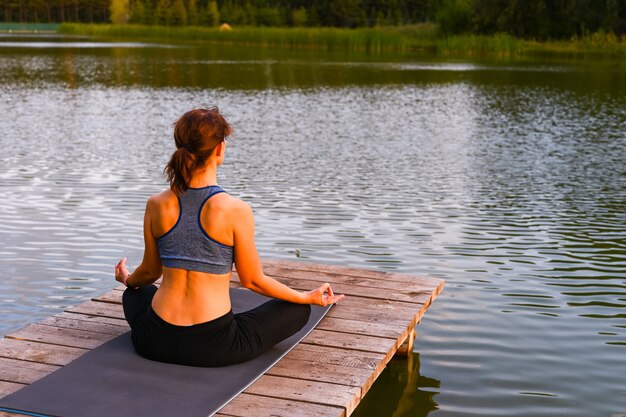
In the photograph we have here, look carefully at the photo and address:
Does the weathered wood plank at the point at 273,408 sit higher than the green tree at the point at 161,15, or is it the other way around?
the green tree at the point at 161,15

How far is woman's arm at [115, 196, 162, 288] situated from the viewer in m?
3.87

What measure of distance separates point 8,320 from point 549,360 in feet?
11.5

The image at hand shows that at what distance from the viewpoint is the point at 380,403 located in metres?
4.80

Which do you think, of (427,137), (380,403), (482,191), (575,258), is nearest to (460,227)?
(575,258)

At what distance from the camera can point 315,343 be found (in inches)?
171

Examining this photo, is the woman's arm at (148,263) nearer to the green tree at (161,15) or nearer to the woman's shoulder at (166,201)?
the woman's shoulder at (166,201)

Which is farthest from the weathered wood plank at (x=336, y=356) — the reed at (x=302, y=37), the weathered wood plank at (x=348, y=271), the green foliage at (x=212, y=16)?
the green foliage at (x=212, y=16)

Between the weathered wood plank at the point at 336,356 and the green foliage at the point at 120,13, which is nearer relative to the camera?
the weathered wood plank at the point at 336,356

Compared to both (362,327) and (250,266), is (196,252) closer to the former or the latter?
(250,266)

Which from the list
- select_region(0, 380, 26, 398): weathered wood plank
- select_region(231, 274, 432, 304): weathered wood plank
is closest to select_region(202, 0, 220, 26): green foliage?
select_region(231, 274, 432, 304): weathered wood plank

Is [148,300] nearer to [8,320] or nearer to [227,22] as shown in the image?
[8,320]

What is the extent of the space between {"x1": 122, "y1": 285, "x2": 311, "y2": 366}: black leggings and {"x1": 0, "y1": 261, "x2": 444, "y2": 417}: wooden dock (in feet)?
0.52

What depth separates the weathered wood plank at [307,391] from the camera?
3.62 metres

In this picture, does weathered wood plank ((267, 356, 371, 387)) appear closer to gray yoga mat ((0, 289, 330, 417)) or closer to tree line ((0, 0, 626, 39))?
gray yoga mat ((0, 289, 330, 417))
